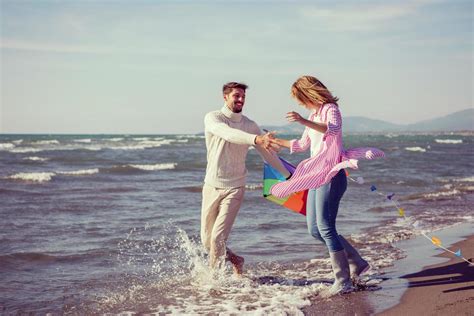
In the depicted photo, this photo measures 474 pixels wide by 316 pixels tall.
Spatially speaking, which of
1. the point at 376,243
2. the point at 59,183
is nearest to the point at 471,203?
the point at 376,243

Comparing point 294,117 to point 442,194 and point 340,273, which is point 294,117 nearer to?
point 340,273

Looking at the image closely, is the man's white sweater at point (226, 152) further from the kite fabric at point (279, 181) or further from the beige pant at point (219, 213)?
the kite fabric at point (279, 181)

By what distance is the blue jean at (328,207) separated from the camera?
487cm

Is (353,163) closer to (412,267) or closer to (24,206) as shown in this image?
(412,267)

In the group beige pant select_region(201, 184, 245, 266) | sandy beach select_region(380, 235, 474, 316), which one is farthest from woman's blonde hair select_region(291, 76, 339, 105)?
sandy beach select_region(380, 235, 474, 316)

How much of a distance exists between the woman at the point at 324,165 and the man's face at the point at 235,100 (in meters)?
0.51

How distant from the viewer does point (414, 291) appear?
505 cm

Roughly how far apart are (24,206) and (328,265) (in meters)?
7.52

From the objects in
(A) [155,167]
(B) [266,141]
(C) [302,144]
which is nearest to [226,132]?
(B) [266,141]

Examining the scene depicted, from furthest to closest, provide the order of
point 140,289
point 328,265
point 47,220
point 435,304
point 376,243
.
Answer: point 47,220
point 376,243
point 328,265
point 140,289
point 435,304

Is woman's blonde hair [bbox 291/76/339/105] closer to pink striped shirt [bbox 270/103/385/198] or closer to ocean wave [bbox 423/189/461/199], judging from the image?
pink striped shirt [bbox 270/103/385/198]

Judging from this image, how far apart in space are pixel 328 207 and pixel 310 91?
1035 mm

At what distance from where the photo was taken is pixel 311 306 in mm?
4754

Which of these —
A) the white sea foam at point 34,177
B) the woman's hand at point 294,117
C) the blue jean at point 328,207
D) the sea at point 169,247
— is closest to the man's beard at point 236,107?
the woman's hand at point 294,117
